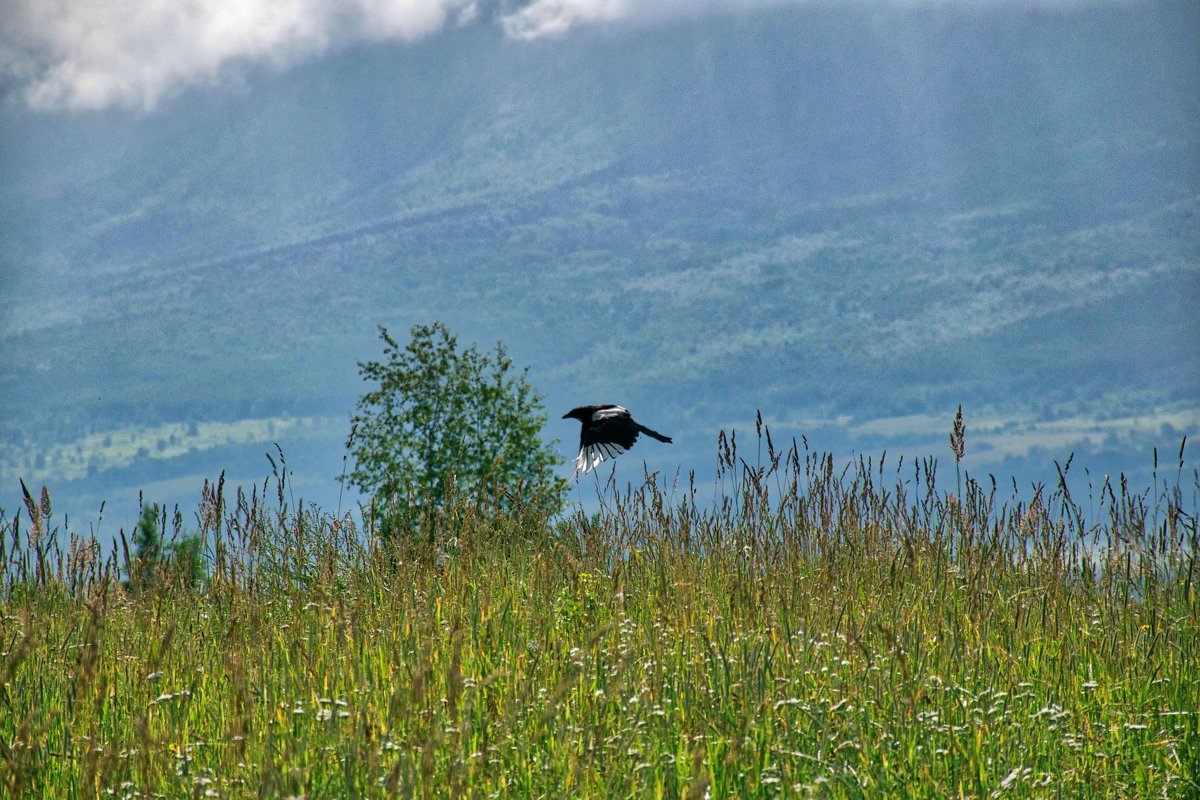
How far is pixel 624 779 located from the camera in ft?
11.4

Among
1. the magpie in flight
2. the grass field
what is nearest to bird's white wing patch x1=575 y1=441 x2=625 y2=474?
the magpie in flight

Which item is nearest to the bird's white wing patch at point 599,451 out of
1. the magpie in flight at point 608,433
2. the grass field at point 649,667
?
the magpie in flight at point 608,433

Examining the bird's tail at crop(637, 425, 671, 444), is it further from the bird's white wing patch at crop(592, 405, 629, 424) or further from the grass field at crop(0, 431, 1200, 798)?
the grass field at crop(0, 431, 1200, 798)

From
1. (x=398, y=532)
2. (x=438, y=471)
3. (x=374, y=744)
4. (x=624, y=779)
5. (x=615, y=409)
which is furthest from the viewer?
(x=438, y=471)

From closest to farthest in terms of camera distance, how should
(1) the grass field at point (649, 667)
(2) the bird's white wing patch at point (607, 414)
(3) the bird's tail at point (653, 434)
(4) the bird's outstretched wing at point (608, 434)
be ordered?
(1) the grass field at point (649, 667)
(3) the bird's tail at point (653, 434)
(4) the bird's outstretched wing at point (608, 434)
(2) the bird's white wing patch at point (607, 414)

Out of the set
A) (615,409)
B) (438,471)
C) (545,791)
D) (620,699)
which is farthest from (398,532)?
(438,471)

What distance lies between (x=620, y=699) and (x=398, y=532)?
7.91ft

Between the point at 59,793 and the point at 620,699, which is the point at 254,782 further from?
the point at 620,699

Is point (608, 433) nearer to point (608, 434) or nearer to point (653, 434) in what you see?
point (608, 434)

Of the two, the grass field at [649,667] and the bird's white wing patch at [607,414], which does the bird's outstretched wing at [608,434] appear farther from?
the grass field at [649,667]

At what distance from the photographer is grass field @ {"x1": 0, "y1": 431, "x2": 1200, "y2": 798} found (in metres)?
3.54

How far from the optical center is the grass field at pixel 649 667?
11.6 feet

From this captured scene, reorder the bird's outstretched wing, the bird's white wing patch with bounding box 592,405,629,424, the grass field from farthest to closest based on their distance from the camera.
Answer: the bird's white wing patch with bounding box 592,405,629,424, the bird's outstretched wing, the grass field

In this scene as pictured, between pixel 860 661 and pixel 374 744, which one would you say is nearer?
pixel 374 744
